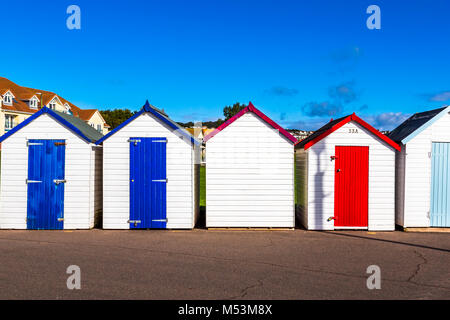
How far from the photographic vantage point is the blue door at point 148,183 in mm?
10852

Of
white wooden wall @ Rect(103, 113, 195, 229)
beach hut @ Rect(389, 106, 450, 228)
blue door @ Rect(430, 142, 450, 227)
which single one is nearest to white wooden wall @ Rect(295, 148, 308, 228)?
beach hut @ Rect(389, 106, 450, 228)

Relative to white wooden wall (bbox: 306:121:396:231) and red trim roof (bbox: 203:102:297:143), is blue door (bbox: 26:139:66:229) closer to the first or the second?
red trim roof (bbox: 203:102:297:143)

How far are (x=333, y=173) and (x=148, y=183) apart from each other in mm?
5405

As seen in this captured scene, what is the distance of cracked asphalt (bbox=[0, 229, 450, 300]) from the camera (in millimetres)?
5762

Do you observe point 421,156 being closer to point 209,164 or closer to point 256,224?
point 256,224

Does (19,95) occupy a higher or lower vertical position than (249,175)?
higher

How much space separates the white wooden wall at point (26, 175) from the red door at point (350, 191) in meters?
7.24

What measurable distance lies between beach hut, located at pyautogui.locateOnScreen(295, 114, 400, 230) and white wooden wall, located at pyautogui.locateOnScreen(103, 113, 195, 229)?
3560 millimetres

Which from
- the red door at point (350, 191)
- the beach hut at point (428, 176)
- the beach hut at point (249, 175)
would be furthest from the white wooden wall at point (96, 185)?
the beach hut at point (428, 176)

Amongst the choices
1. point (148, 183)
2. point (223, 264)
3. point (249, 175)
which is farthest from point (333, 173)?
point (148, 183)

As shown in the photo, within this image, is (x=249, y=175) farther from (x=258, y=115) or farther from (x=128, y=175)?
(x=128, y=175)

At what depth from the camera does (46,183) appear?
1088 cm

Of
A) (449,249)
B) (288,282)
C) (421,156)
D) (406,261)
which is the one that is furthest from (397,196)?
(288,282)

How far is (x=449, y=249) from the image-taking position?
880cm
